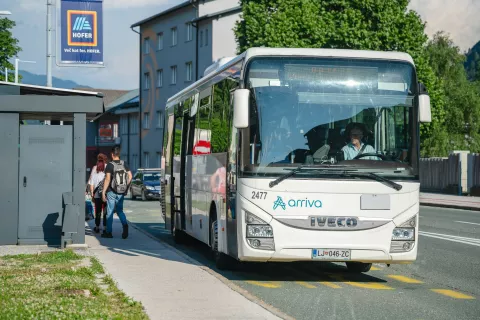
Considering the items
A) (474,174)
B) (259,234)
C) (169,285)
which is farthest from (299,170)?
(474,174)

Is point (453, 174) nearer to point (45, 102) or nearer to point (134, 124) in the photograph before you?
point (45, 102)

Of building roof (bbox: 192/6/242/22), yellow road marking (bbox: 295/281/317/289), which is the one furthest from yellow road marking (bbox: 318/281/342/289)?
building roof (bbox: 192/6/242/22)

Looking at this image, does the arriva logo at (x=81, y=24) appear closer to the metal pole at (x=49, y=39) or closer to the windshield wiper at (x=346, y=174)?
the metal pole at (x=49, y=39)

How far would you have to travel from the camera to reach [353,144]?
11.6m

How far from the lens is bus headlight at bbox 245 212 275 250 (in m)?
11.5

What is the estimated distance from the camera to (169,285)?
11156mm

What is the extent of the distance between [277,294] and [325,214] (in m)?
1.26

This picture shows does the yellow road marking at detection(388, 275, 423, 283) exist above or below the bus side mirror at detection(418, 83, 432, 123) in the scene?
below

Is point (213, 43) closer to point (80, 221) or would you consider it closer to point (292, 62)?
point (80, 221)

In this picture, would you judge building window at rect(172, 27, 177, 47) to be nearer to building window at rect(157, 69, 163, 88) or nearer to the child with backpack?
building window at rect(157, 69, 163, 88)

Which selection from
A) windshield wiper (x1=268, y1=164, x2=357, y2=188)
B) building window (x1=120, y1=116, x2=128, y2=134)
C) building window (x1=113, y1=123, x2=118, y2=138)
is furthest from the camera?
building window (x1=113, y1=123, x2=118, y2=138)

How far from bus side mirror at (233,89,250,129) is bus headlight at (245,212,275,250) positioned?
1130 millimetres

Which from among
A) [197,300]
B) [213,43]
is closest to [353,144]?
[197,300]

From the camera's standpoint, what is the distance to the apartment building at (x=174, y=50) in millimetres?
69062
